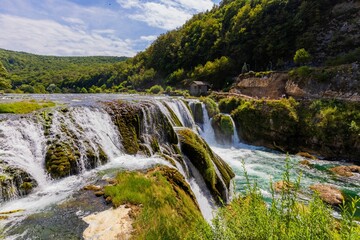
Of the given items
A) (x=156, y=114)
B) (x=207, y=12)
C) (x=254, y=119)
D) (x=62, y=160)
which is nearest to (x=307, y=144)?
(x=254, y=119)

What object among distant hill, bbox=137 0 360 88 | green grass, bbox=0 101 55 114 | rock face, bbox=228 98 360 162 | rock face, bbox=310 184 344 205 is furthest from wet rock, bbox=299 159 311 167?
distant hill, bbox=137 0 360 88

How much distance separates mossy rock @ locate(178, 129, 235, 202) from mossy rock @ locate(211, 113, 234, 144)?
35.0 ft

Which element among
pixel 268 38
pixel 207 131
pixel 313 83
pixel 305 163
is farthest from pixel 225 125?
pixel 268 38

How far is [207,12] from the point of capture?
81.1 metres

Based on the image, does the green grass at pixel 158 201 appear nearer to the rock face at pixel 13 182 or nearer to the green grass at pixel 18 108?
the rock face at pixel 13 182

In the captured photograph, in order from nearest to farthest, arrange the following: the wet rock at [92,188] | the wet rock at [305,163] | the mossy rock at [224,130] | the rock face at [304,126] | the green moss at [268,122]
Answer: the wet rock at [92,188]
the wet rock at [305,163]
the rock face at [304,126]
the green moss at [268,122]
the mossy rock at [224,130]

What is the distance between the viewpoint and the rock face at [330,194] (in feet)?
37.3

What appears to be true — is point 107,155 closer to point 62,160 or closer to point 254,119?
point 62,160

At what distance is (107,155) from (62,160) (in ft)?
7.16

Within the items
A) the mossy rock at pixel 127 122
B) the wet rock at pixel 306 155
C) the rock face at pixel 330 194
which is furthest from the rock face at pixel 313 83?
the mossy rock at pixel 127 122

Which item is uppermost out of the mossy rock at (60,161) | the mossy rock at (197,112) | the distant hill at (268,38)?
the distant hill at (268,38)

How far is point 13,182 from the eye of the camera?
7.41 m

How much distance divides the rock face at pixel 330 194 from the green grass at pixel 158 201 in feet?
26.7

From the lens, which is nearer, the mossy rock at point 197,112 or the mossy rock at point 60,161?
the mossy rock at point 60,161
